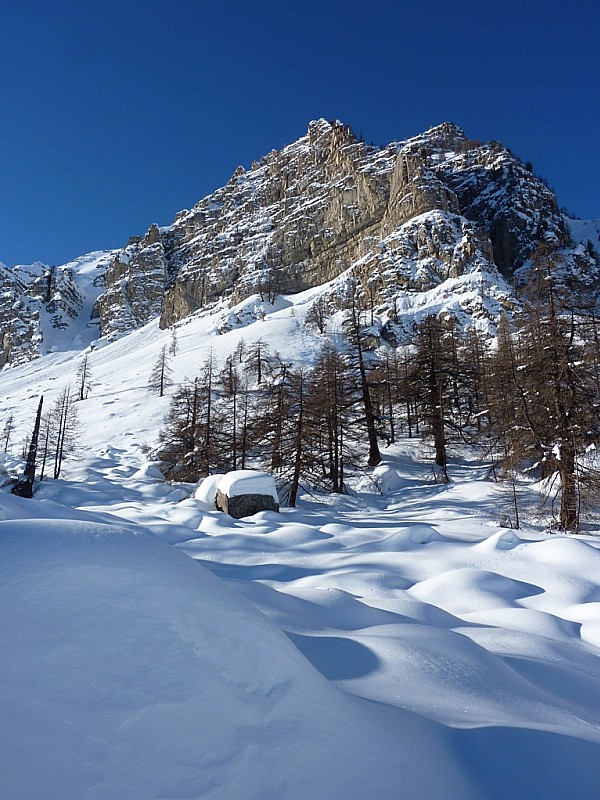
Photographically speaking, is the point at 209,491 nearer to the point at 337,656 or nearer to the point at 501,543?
the point at 501,543

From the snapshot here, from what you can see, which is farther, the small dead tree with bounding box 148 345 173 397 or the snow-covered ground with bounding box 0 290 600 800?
the small dead tree with bounding box 148 345 173 397

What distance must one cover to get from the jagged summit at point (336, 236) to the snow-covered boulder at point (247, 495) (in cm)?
5207

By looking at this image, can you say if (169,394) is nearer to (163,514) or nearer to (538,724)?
(163,514)

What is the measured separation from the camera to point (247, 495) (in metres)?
13.6

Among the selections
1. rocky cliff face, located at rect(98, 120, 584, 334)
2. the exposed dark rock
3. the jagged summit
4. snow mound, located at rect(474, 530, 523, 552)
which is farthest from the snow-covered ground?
rocky cliff face, located at rect(98, 120, 584, 334)

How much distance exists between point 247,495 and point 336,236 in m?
103

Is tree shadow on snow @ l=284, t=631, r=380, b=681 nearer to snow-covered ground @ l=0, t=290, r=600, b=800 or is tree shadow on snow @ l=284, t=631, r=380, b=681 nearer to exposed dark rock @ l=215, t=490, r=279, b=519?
snow-covered ground @ l=0, t=290, r=600, b=800

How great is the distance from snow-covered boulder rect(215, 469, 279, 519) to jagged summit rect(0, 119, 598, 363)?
171ft

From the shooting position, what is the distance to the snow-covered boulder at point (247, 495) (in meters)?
13.5

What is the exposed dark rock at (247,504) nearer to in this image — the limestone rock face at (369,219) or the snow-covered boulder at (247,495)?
the snow-covered boulder at (247,495)

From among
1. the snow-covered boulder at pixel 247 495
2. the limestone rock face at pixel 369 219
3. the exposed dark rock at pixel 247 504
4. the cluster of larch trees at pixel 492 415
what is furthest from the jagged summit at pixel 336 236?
the exposed dark rock at pixel 247 504

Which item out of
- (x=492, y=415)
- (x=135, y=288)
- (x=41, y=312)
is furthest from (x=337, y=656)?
(x=41, y=312)

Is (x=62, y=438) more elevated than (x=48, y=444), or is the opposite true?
(x=62, y=438)

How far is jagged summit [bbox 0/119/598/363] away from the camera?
7538 centimetres
